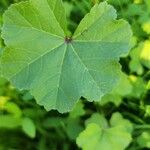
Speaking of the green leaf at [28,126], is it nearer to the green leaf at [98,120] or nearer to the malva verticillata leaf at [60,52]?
the green leaf at [98,120]

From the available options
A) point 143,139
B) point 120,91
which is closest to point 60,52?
point 120,91

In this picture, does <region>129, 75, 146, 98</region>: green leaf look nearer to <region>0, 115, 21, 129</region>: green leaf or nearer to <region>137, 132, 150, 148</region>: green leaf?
<region>137, 132, 150, 148</region>: green leaf

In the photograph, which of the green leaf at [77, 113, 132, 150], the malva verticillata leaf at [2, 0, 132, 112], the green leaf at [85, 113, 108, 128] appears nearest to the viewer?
the malva verticillata leaf at [2, 0, 132, 112]

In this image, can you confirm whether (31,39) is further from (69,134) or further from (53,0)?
(69,134)

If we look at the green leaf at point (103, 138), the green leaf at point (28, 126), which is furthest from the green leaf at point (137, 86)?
the green leaf at point (28, 126)

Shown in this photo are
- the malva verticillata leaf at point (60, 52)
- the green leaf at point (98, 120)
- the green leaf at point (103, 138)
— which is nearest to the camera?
the malva verticillata leaf at point (60, 52)

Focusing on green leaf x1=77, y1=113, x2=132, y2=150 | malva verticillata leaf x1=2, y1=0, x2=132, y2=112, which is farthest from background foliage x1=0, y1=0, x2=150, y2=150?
malva verticillata leaf x1=2, y1=0, x2=132, y2=112

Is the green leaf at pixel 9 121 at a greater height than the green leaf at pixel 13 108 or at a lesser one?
lesser
